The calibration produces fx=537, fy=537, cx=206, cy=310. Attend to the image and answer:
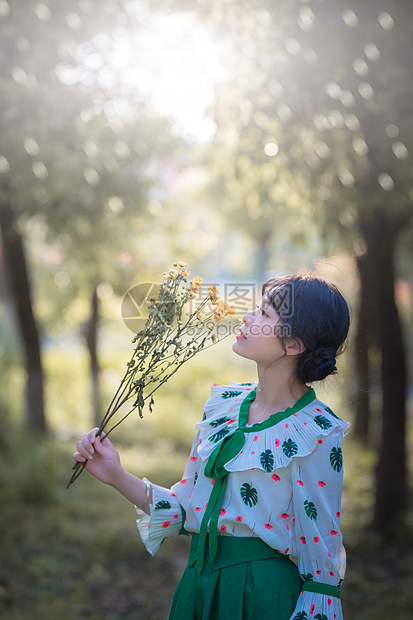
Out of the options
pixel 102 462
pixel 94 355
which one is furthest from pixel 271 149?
pixel 94 355

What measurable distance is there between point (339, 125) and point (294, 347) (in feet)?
9.52

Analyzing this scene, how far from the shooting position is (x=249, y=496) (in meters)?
1.53

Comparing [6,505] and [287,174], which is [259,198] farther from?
[6,505]

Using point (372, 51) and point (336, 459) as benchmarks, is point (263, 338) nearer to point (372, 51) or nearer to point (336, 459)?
point (336, 459)

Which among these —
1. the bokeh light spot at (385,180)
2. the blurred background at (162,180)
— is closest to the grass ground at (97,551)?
the blurred background at (162,180)

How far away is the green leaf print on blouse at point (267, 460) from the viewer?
1.50 meters

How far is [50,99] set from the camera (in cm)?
444

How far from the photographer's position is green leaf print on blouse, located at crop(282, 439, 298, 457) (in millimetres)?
1485

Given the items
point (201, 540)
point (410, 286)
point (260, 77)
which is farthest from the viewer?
point (410, 286)

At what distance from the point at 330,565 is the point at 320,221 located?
4054mm

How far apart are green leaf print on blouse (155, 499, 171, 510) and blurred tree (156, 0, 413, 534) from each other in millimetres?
1720

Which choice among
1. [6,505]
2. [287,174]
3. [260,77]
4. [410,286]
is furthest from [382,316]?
[410,286]

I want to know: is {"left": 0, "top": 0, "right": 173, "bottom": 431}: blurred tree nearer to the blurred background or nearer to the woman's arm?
the blurred background

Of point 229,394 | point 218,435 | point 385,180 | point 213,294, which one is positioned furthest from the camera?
point 385,180
